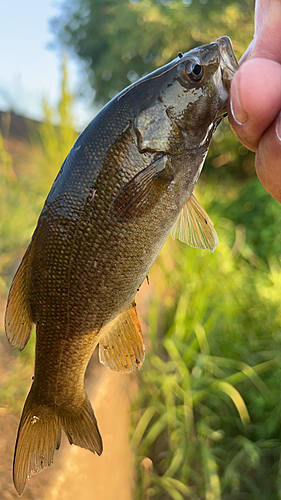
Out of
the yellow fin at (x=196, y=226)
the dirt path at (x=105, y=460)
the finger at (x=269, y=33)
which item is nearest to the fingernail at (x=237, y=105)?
the finger at (x=269, y=33)

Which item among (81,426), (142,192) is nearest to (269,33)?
(142,192)

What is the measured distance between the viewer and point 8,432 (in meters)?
1.68

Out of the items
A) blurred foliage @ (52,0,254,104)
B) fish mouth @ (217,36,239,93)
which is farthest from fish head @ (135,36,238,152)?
blurred foliage @ (52,0,254,104)

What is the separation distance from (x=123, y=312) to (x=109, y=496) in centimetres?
129

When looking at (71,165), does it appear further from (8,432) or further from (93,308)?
(8,432)

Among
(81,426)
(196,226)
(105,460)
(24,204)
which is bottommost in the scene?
(105,460)

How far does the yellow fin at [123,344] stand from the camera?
0.90 m

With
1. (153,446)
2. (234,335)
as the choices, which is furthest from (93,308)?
(234,335)

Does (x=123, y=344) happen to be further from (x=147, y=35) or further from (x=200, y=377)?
(x=147, y=35)

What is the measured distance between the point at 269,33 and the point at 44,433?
98 cm

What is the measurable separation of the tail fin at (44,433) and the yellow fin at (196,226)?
1.59 feet

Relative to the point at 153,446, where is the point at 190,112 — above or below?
above

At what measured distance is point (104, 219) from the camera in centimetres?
77

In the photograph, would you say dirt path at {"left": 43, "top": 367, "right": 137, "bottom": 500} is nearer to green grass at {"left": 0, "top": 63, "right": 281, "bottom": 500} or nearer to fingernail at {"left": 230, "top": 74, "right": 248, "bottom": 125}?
green grass at {"left": 0, "top": 63, "right": 281, "bottom": 500}
